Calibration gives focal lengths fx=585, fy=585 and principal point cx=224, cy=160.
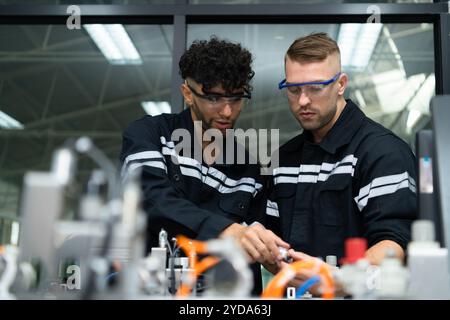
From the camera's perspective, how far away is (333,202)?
188cm

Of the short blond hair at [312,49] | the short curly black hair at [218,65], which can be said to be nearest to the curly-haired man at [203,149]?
the short curly black hair at [218,65]

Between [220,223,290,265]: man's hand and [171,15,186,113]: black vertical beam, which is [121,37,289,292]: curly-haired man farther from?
[171,15,186,113]: black vertical beam

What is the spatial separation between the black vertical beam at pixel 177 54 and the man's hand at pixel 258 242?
3.95ft

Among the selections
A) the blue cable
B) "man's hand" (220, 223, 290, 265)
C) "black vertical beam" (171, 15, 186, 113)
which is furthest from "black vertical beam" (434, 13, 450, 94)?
the blue cable

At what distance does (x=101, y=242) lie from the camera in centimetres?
80

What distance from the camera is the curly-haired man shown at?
1721 mm

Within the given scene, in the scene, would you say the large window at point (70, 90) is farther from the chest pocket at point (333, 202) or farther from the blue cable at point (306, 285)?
the blue cable at point (306, 285)

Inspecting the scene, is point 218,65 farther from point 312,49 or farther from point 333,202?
point 333,202

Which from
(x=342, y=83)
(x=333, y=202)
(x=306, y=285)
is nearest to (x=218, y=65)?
(x=342, y=83)

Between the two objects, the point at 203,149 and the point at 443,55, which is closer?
the point at 203,149

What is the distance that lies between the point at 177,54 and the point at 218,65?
70 centimetres

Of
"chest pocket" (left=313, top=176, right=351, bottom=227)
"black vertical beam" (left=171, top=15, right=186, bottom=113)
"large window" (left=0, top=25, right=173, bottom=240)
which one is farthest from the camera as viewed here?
"large window" (left=0, top=25, right=173, bottom=240)

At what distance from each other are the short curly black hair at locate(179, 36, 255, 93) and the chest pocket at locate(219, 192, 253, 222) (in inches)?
13.9

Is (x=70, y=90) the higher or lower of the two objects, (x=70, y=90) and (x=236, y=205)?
the higher
